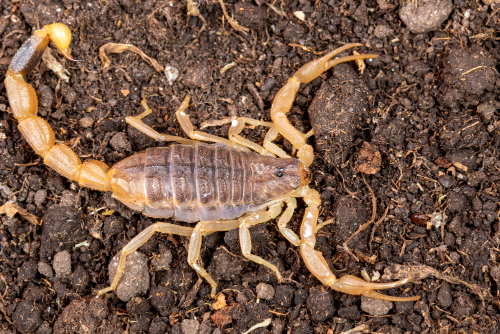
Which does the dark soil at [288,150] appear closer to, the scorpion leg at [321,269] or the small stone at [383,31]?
the small stone at [383,31]

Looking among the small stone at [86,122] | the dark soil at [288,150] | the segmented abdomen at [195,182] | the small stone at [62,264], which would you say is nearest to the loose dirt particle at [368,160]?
the dark soil at [288,150]

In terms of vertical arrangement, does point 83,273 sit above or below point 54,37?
below

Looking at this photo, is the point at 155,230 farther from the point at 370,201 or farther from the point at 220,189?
the point at 370,201

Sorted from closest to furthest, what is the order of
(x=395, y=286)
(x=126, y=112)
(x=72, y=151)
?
(x=395, y=286) < (x=72, y=151) < (x=126, y=112)

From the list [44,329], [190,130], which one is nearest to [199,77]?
[190,130]

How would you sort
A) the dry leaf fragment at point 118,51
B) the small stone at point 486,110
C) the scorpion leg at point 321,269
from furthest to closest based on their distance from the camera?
the dry leaf fragment at point 118,51
the small stone at point 486,110
the scorpion leg at point 321,269

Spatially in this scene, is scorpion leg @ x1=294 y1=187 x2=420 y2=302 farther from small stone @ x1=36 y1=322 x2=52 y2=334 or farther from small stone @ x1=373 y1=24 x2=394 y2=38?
small stone @ x1=36 y1=322 x2=52 y2=334

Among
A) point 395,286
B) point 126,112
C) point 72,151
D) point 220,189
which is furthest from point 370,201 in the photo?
point 72,151
